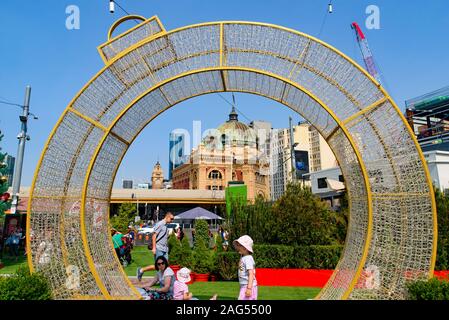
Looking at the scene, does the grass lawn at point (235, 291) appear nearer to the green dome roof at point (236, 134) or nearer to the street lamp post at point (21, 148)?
the street lamp post at point (21, 148)

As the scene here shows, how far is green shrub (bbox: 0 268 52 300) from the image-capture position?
5121mm

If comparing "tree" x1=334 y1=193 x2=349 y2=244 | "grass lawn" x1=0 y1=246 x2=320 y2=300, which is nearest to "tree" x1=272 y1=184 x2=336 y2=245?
"tree" x1=334 y1=193 x2=349 y2=244

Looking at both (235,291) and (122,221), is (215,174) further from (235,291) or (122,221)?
(235,291)

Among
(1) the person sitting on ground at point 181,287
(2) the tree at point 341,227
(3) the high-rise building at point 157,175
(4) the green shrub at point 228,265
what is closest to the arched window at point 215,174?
(3) the high-rise building at point 157,175

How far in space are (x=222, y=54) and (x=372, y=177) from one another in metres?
3.42

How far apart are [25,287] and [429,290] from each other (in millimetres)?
6176

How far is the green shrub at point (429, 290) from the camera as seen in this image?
5051 millimetres

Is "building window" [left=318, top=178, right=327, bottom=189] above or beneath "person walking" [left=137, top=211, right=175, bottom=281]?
Result: above

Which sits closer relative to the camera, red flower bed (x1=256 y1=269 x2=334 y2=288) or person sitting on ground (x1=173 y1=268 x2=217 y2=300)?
person sitting on ground (x1=173 y1=268 x2=217 y2=300)

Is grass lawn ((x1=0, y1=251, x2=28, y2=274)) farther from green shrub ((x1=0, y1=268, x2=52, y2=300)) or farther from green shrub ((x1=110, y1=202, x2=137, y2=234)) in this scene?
green shrub ((x1=110, y1=202, x2=137, y2=234))

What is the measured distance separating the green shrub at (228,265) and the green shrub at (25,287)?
19.4ft

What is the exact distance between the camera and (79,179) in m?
6.07
